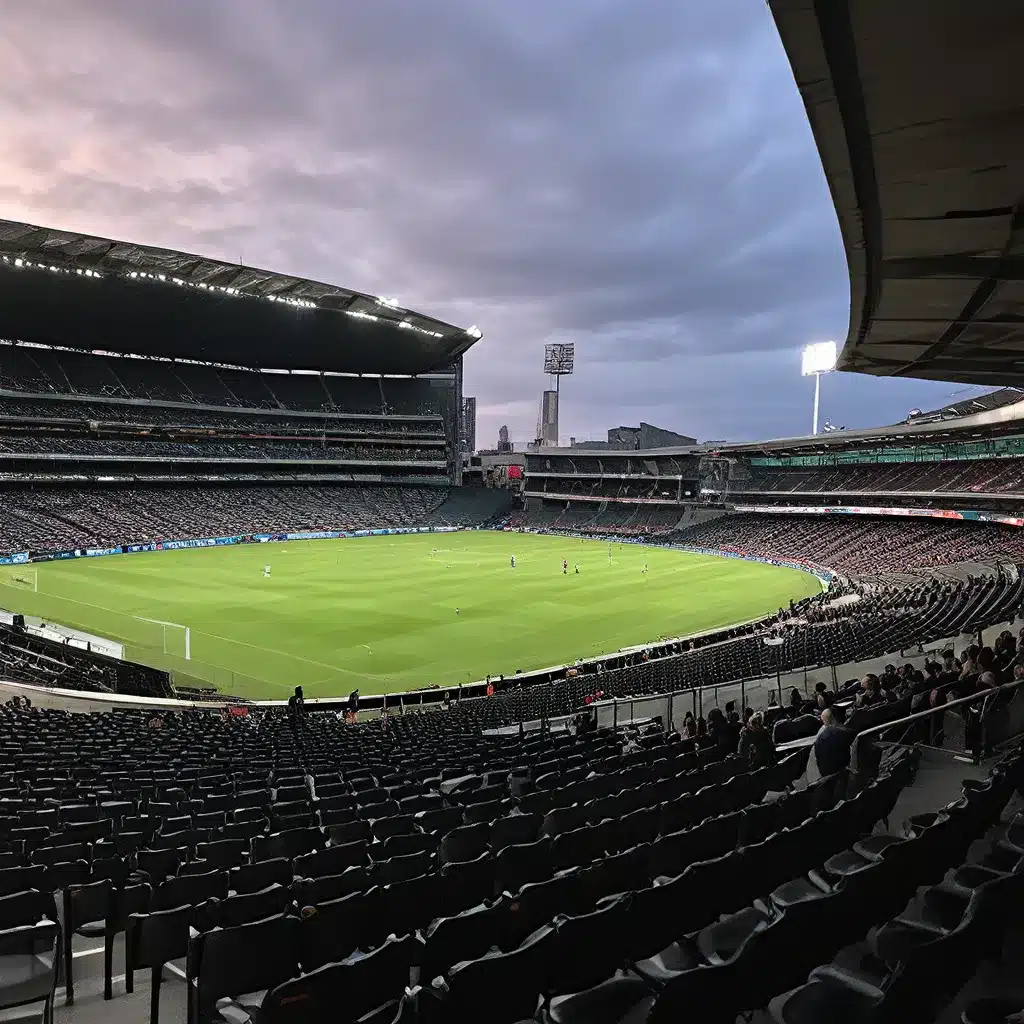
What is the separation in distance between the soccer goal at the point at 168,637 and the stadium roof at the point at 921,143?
98.4 feet

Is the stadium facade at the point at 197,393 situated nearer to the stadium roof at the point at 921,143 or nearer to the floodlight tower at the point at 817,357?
the floodlight tower at the point at 817,357

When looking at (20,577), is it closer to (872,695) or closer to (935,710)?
(872,695)

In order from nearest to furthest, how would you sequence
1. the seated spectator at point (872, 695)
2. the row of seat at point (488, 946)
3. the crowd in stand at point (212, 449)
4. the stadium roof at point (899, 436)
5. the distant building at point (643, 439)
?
the row of seat at point (488, 946) → the seated spectator at point (872, 695) → the stadium roof at point (899, 436) → the crowd in stand at point (212, 449) → the distant building at point (643, 439)

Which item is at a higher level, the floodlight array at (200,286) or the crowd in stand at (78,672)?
the floodlight array at (200,286)

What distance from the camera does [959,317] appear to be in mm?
9281

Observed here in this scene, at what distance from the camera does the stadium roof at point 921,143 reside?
14.3 feet

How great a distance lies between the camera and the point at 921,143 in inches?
218

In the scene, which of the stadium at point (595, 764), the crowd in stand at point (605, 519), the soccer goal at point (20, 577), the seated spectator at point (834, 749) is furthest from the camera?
the crowd in stand at point (605, 519)

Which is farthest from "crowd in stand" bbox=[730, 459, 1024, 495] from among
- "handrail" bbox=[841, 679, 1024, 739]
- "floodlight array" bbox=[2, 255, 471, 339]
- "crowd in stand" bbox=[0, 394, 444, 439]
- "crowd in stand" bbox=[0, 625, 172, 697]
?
"crowd in stand" bbox=[0, 625, 172, 697]

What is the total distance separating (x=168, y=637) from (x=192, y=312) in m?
60.9

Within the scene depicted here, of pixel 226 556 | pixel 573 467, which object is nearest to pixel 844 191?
pixel 226 556

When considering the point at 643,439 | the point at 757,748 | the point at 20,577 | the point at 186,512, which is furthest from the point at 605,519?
the point at 757,748

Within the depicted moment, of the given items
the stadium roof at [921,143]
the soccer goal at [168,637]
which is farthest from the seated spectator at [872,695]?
the soccer goal at [168,637]

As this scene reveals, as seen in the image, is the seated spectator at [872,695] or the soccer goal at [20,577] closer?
the seated spectator at [872,695]
